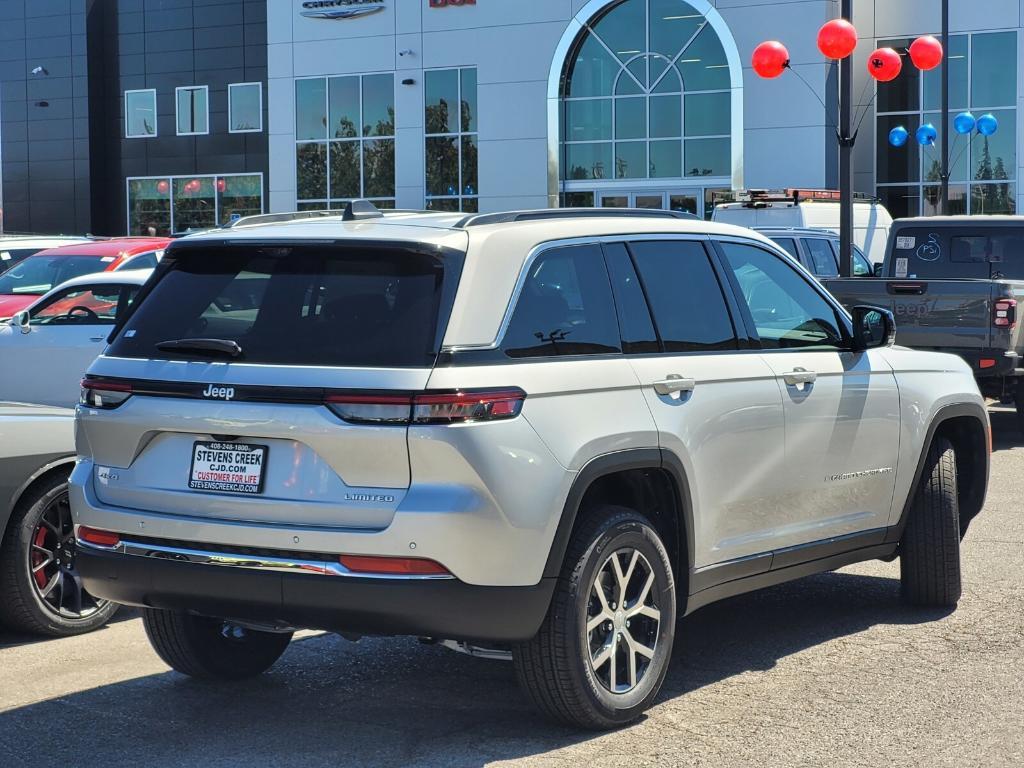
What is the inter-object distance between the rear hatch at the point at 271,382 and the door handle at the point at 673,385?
97 centimetres

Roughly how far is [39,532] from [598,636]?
9.35ft

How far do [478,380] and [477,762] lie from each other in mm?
1272

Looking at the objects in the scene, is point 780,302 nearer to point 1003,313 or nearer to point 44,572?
point 44,572

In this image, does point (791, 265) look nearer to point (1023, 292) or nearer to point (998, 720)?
point (998, 720)

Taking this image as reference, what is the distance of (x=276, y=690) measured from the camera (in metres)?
5.84

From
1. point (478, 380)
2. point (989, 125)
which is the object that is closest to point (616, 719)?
point (478, 380)

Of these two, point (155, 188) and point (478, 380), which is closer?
point (478, 380)

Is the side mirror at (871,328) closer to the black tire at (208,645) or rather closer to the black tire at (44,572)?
the black tire at (208,645)

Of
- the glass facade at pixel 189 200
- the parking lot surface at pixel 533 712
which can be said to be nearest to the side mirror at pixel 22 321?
the parking lot surface at pixel 533 712

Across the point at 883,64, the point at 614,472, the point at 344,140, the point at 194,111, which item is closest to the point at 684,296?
the point at 614,472

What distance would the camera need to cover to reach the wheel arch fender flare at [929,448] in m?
6.84

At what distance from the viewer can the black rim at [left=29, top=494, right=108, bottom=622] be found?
663cm

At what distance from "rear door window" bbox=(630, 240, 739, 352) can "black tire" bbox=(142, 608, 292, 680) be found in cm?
204

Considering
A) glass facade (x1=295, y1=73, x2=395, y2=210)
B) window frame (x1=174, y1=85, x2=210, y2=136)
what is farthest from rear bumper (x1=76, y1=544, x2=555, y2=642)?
window frame (x1=174, y1=85, x2=210, y2=136)
